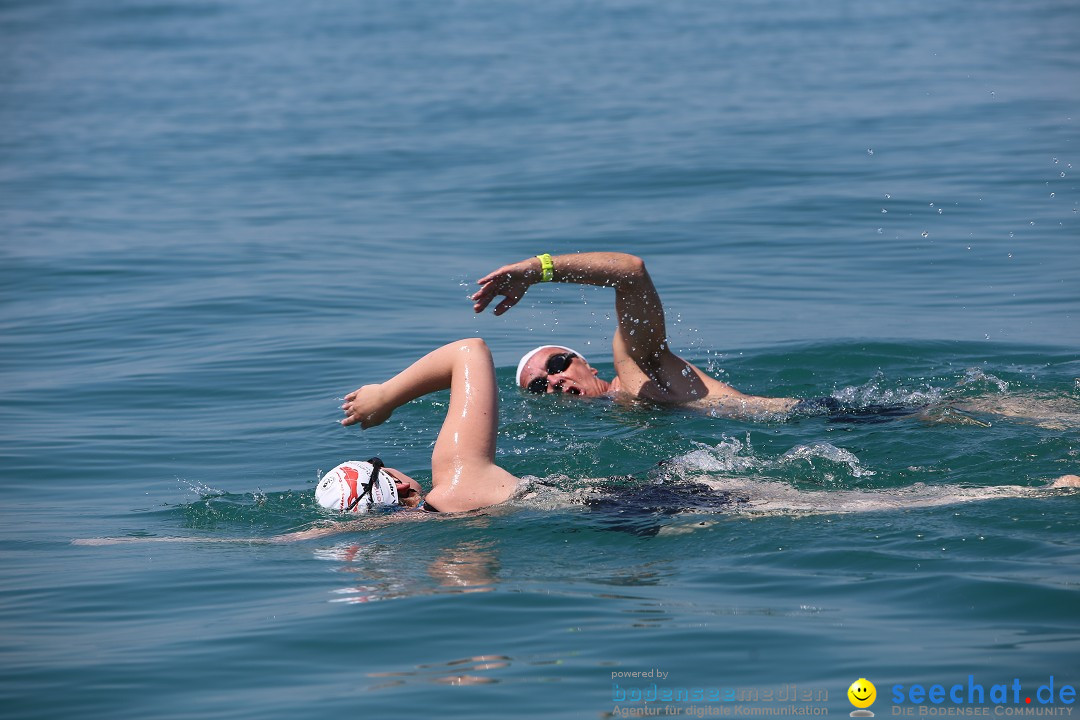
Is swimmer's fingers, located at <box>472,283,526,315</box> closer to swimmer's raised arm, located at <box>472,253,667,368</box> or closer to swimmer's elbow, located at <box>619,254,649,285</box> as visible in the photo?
swimmer's raised arm, located at <box>472,253,667,368</box>

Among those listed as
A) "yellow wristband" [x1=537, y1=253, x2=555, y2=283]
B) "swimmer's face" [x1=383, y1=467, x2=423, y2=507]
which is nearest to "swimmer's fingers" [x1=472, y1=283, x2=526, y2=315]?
"yellow wristband" [x1=537, y1=253, x2=555, y2=283]

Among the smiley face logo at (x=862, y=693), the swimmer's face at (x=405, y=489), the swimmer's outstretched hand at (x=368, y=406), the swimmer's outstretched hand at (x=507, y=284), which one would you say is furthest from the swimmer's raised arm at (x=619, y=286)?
the smiley face logo at (x=862, y=693)

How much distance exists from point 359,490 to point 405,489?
276mm

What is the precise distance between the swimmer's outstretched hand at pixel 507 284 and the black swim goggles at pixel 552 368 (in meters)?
2.37

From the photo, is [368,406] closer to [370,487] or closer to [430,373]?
[430,373]

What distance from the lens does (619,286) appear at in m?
9.02

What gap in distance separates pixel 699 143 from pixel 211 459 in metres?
14.5

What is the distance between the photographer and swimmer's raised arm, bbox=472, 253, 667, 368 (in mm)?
7789

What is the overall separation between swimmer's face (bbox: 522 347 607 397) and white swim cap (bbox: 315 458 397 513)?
2947 millimetres

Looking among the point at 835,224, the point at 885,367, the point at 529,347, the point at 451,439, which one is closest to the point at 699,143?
the point at 835,224

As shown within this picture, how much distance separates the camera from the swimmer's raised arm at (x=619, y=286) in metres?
7.79

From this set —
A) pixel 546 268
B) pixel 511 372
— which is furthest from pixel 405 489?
pixel 511 372

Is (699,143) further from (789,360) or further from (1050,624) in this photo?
(1050,624)

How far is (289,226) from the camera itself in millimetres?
18719
